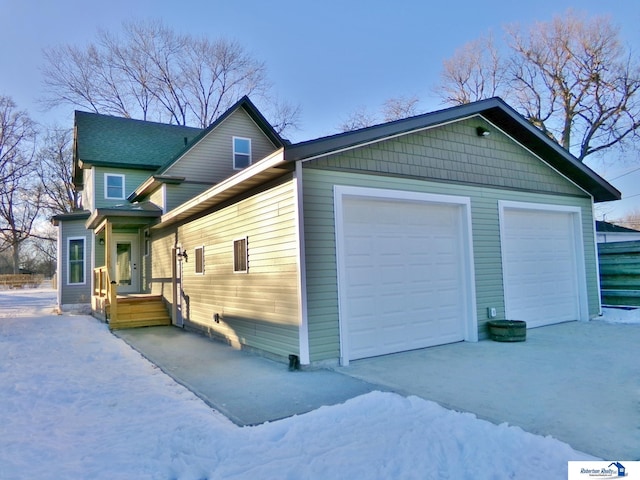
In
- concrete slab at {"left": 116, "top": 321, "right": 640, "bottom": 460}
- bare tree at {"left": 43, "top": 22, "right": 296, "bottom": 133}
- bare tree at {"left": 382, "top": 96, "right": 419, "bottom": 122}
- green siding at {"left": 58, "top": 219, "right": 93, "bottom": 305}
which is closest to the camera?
concrete slab at {"left": 116, "top": 321, "right": 640, "bottom": 460}

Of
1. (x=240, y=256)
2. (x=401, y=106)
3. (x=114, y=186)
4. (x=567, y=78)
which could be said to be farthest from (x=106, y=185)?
(x=567, y=78)

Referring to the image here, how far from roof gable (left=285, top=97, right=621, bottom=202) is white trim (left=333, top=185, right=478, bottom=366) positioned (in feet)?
2.24

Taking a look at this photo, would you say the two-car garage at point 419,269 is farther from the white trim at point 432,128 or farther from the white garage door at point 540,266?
the white trim at point 432,128

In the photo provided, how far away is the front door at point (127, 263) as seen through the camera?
13938mm

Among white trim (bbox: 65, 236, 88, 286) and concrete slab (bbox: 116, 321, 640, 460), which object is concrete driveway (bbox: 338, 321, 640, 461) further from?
white trim (bbox: 65, 236, 88, 286)

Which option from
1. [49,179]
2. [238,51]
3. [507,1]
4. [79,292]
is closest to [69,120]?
[49,179]

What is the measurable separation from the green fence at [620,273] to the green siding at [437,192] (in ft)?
3.64

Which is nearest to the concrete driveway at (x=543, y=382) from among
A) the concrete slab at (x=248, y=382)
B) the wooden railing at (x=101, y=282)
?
the concrete slab at (x=248, y=382)

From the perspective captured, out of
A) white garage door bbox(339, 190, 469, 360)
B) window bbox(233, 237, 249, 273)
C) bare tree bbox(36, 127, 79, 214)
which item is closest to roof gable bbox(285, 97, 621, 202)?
white garage door bbox(339, 190, 469, 360)

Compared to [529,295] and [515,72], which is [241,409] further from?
[515,72]

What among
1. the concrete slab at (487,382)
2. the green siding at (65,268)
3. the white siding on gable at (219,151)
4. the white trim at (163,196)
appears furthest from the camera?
the green siding at (65,268)

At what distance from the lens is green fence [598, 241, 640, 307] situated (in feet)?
32.0

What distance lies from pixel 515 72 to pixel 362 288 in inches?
789

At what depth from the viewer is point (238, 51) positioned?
87.5ft
